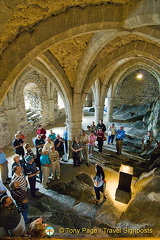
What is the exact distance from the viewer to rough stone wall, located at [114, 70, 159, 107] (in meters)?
14.6

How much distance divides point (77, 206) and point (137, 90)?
1447 centimetres

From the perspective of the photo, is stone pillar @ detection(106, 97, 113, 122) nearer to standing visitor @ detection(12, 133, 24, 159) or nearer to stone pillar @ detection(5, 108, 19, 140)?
stone pillar @ detection(5, 108, 19, 140)

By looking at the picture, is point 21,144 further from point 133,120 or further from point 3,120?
point 133,120

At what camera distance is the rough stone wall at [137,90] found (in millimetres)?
14609

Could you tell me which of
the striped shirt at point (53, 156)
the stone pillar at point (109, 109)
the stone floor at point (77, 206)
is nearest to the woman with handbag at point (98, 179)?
the stone floor at point (77, 206)

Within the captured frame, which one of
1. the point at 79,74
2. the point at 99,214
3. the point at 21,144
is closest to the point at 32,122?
the point at 21,144

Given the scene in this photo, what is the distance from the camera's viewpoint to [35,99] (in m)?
10.9

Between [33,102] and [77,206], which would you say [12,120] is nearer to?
[33,102]

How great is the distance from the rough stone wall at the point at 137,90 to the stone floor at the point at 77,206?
11.8 metres

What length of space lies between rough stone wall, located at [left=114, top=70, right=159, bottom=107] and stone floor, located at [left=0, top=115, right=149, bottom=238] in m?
11.8

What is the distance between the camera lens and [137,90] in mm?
15406

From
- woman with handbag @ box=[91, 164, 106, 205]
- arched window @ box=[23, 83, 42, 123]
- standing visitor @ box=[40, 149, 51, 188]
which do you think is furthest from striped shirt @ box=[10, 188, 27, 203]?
arched window @ box=[23, 83, 42, 123]

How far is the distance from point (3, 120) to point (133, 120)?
35.1ft

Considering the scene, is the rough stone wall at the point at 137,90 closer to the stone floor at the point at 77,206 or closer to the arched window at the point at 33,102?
the arched window at the point at 33,102
